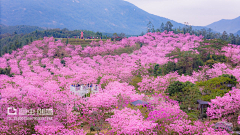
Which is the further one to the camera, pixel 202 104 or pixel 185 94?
pixel 185 94

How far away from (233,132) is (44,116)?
1550 centimetres

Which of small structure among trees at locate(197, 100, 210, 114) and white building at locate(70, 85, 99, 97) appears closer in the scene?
small structure among trees at locate(197, 100, 210, 114)

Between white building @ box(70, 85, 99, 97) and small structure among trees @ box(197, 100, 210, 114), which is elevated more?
white building @ box(70, 85, 99, 97)

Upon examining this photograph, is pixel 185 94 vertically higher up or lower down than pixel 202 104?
higher up
